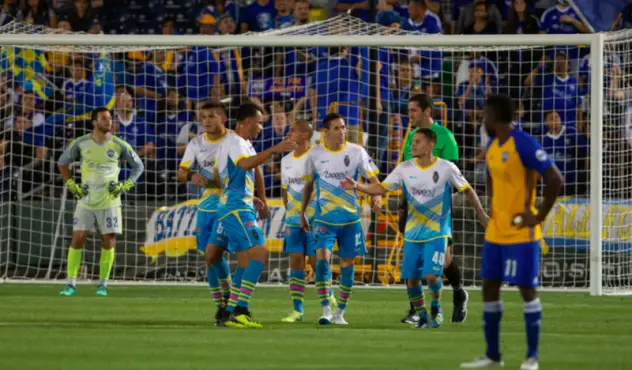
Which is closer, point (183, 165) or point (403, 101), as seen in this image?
point (183, 165)

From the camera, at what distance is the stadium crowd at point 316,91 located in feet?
66.2

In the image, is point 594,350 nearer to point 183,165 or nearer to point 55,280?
point 183,165

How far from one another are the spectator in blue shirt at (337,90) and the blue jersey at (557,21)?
3962mm

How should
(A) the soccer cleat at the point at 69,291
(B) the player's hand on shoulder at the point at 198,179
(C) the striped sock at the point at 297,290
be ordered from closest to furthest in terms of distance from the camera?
(B) the player's hand on shoulder at the point at 198,179 < (C) the striped sock at the point at 297,290 < (A) the soccer cleat at the point at 69,291

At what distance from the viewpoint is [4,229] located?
19969mm

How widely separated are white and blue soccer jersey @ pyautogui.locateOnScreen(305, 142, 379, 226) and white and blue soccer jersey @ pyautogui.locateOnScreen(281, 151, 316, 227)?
59 centimetres

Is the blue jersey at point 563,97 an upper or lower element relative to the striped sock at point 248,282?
upper

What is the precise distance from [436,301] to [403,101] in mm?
8774

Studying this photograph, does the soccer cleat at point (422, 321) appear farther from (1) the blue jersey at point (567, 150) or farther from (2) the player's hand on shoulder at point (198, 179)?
(1) the blue jersey at point (567, 150)

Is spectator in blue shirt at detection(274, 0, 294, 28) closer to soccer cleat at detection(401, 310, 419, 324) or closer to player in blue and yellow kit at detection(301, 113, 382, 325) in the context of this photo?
player in blue and yellow kit at detection(301, 113, 382, 325)

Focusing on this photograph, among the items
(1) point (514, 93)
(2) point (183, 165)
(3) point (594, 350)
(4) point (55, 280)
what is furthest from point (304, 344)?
(1) point (514, 93)

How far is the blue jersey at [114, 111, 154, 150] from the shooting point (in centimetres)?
2095

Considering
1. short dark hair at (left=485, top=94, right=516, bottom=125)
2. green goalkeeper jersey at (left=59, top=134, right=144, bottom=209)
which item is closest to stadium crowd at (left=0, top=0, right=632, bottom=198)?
green goalkeeper jersey at (left=59, top=134, right=144, bottom=209)

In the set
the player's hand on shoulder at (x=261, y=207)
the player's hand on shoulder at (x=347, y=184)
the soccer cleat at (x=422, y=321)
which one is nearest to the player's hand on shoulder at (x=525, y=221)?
the player's hand on shoulder at (x=347, y=184)
